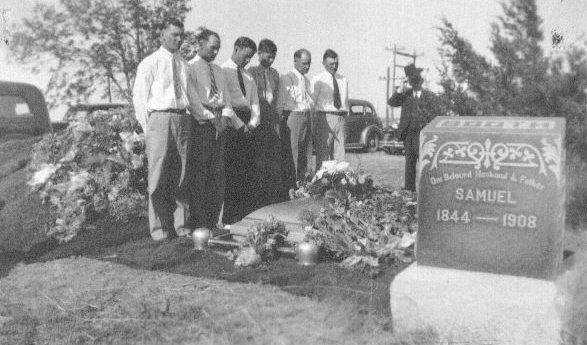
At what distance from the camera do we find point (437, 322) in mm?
3277

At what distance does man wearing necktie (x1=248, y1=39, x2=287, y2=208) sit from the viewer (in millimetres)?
6996

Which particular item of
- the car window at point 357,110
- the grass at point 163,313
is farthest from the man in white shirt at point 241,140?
the car window at point 357,110

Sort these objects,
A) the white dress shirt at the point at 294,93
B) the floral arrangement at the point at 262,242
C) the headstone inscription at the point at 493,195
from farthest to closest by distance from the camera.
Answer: the white dress shirt at the point at 294,93
the floral arrangement at the point at 262,242
the headstone inscription at the point at 493,195

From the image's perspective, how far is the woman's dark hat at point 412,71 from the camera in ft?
24.5

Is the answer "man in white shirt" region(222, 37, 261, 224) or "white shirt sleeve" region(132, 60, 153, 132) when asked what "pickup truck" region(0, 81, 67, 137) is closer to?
"man in white shirt" region(222, 37, 261, 224)

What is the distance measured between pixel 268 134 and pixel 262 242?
256 centimetres

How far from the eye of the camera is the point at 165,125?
5527 millimetres

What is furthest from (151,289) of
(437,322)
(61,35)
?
(61,35)

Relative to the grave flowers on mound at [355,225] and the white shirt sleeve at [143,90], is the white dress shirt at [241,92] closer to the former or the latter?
the white shirt sleeve at [143,90]

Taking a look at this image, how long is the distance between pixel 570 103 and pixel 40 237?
4.99 metres

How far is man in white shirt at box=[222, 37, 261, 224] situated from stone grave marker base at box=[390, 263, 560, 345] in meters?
3.43

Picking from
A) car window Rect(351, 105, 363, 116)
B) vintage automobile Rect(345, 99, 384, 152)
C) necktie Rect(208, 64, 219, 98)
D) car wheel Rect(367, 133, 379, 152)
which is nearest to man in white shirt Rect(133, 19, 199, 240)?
necktie Rect(208, 64, 219, 98)

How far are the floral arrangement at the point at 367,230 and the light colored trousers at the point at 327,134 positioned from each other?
8.78ft

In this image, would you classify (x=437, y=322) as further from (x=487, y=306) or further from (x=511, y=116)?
(x=511, y=116)
